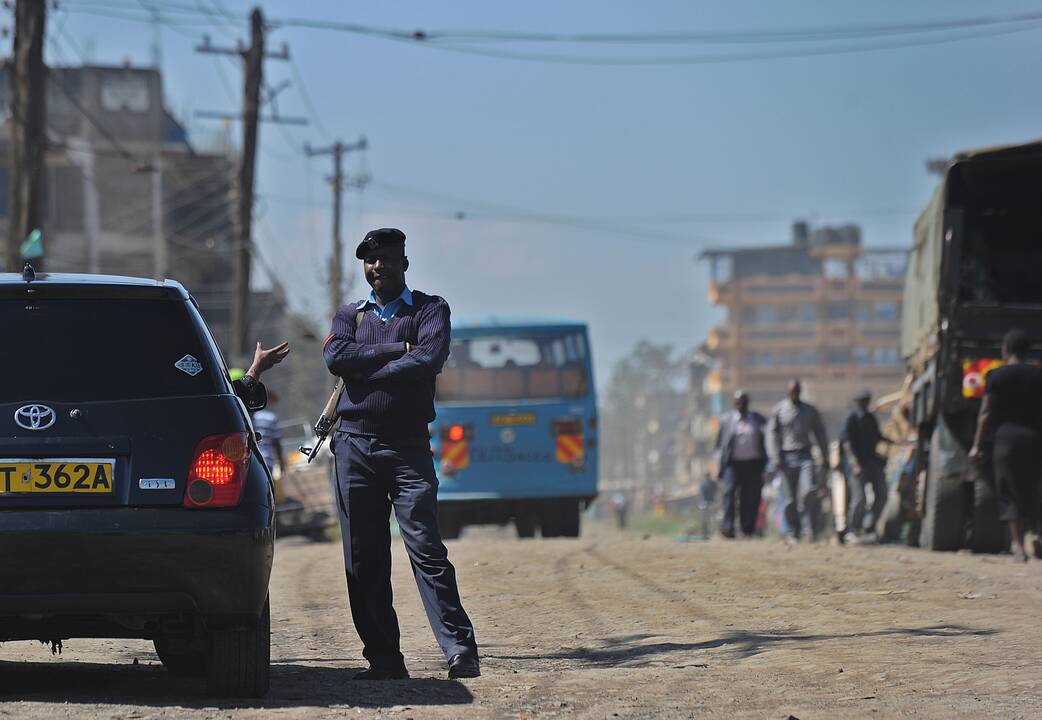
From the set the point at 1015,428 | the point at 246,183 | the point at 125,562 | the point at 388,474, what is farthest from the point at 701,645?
the point at 246,183

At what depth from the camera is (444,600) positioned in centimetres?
739

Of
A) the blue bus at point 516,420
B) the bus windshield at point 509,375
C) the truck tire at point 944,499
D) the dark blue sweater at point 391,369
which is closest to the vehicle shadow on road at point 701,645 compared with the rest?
the dark blue sweater at point 391,369

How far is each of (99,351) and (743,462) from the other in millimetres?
13999

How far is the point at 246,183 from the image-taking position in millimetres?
30141

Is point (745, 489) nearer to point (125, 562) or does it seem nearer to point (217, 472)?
point (217, 472)

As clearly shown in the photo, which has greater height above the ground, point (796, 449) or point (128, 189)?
point (128, 189)

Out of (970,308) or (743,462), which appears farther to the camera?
(743,462)

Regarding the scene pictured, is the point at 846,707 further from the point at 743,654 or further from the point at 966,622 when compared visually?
the point at 966,622

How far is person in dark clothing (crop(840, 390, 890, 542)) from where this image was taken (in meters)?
19.8

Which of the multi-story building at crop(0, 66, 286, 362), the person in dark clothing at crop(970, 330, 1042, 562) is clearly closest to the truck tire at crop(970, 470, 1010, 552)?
the person in dark clothing at crop(970, 330, 1042, 562)

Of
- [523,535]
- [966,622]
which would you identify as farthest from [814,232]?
[966,622]

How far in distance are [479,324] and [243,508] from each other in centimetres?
1456

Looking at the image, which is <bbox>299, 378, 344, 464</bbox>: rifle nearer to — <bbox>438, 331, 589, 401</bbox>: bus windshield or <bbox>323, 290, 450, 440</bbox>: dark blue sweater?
<bbox>323, 290, 450, 440</bbox>: dark blue sweater

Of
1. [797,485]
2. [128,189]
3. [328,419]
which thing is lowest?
[797,485]
